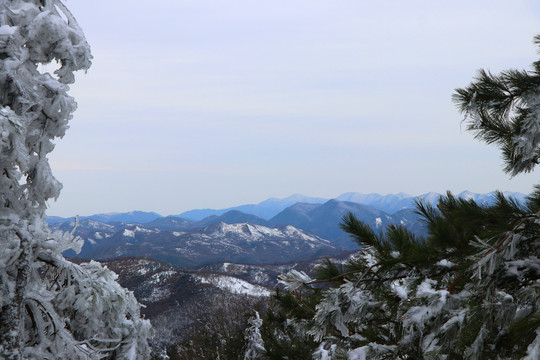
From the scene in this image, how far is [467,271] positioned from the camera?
273 cm

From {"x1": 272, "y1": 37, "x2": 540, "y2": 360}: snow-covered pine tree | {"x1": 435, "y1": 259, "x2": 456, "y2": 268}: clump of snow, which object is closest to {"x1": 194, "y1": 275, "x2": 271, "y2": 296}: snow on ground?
{"x1": 272, "y1": 37, "x2": 540, "y2": 360}: snow-covered pine tree

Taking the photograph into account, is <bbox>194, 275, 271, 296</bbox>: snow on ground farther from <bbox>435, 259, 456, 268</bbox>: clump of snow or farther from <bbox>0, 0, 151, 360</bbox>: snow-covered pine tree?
<bbox>435, 259, 456, 268</bbox>: clump of snow

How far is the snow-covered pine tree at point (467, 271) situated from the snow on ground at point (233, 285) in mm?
158176

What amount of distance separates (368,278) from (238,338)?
26.0 meters

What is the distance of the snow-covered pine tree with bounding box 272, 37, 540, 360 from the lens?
8.50ft

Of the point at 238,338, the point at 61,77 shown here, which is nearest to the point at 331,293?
the point at 61,77

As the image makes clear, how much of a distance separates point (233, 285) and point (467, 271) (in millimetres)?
172073

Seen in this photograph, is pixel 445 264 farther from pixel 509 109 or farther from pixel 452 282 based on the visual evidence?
pixel 509 109

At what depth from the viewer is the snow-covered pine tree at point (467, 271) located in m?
2.59

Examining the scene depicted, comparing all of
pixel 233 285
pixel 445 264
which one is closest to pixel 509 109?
pixel 445 264

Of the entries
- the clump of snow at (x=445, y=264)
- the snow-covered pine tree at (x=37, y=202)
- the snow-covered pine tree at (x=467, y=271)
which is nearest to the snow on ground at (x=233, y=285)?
the snow-covered pine tree at (x=37, y=202)

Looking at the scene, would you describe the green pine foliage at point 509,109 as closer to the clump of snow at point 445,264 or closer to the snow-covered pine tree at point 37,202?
the clump of snow at point 445,264

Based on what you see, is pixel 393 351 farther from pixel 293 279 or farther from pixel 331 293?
pixel 293 279

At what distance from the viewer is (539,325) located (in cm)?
222
